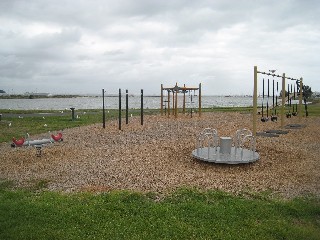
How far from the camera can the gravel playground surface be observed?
845 centimetres

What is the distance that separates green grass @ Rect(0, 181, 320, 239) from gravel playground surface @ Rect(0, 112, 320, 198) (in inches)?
32.5

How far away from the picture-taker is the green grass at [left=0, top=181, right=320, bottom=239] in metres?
5.43

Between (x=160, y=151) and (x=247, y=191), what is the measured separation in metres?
5.34

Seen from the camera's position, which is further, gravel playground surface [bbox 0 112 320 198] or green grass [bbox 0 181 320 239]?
gravel playground surface [bbox 0 112 320 198]

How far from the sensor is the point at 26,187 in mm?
8469

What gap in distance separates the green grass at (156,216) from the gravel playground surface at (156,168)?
0.83 meters

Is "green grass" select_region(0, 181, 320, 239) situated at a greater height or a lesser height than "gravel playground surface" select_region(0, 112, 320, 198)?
lesser

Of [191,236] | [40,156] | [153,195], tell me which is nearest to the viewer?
[191,236]

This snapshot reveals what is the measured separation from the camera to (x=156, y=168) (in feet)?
33.2

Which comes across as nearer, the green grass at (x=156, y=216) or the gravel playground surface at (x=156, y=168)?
the green grass at (x=156, y=216)

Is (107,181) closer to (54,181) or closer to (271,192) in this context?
(54,181)

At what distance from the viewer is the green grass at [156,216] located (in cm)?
543

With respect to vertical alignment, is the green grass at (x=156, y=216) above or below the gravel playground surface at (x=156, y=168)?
below

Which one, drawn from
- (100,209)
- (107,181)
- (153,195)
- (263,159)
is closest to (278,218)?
(153,195)
